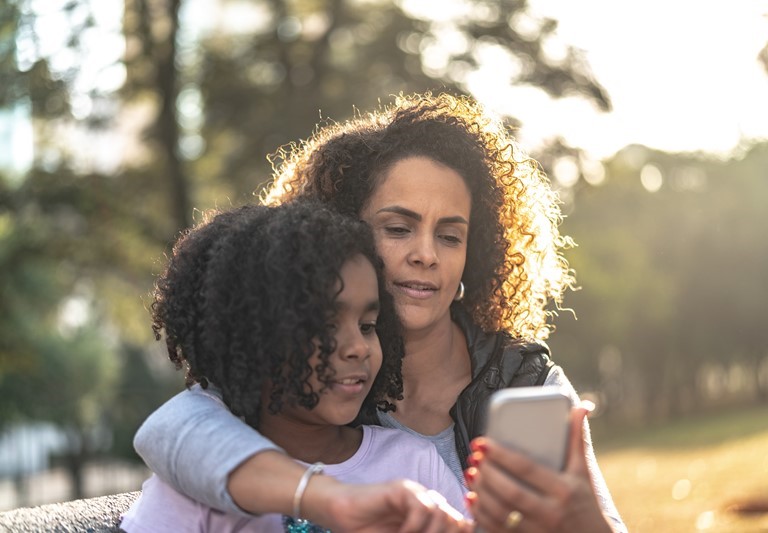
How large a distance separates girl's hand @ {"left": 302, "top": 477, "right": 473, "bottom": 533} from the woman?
0.83m

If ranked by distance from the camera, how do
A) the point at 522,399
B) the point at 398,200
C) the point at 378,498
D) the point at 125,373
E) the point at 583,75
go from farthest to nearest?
1. the point at 125,373
2. the point at 583,75
3. the point at 398,200
4. the point at 378,498
5. the point at 522,399

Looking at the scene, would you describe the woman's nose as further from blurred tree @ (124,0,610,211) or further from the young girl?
blurred tree @ (124,0,610,211)

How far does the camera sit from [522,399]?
1808 millimetres

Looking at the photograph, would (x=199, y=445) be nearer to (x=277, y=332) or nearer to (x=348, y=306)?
(x=277, y=332)

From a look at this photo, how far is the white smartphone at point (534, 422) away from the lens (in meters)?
1.82

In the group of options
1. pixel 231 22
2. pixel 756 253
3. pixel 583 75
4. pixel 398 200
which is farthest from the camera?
pixel 756 253

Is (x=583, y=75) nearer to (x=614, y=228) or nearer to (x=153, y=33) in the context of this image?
(x=153, y=33)

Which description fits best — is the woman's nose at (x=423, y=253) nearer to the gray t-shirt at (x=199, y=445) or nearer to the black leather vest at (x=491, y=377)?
the black leather vest at (x=491, y=377)

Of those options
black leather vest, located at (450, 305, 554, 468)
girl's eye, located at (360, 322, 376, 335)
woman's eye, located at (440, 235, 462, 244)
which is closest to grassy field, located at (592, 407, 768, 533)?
black leather vest, located at (450, 305, 554, 468)

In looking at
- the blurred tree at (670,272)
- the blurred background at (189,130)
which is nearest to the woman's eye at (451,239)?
the blurred background at (189,130)

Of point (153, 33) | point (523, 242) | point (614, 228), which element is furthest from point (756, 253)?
point (523, 242)

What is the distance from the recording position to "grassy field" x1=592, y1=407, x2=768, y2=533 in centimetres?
1304

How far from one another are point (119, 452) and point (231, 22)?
1117cm

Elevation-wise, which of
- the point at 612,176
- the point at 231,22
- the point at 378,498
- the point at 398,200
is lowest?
the point at 378,498
